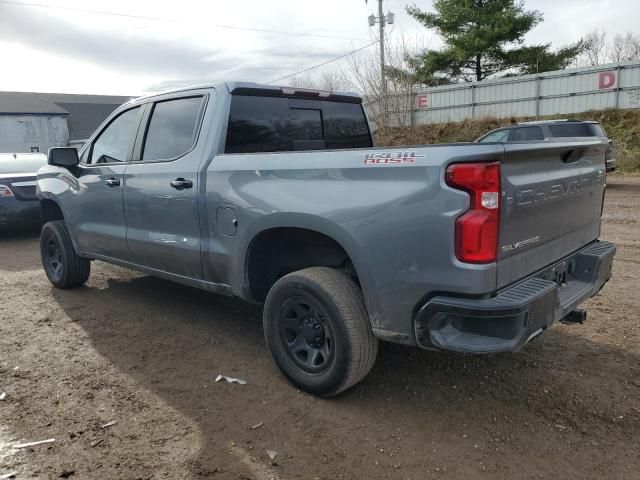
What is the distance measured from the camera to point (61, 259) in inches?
225

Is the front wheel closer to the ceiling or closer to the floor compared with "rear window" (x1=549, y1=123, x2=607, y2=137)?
closer to the floor

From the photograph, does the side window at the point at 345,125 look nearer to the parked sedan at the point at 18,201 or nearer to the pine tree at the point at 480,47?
the parked sedan at the point at 18,201

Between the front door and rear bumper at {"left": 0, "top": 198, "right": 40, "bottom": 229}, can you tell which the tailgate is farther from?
rear bumper at {"left": 0, "top": 198, "right": 40, "bottom": 229}

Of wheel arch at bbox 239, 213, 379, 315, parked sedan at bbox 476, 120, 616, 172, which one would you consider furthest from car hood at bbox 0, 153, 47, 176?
parked sedan at bbox 476, 120, 616, 172

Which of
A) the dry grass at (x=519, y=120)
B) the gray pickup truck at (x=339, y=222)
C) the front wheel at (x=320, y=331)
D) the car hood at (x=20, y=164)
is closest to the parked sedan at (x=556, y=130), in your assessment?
the dry grass at (x=519, y=120)

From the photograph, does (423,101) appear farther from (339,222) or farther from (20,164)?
(339,222)

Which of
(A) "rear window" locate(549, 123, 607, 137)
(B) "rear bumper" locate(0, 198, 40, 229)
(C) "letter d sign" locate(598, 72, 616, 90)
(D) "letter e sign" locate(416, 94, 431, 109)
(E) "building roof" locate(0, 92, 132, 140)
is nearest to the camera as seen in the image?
(B) "rear bumper" locate(0, 198, 40, 229)

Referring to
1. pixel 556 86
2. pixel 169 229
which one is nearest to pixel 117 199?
pixel 169 229

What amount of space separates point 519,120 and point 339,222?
23.5 metres

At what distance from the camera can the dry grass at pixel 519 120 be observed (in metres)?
19.3

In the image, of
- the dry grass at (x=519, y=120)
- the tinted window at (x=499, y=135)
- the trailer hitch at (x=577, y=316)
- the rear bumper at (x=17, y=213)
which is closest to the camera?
the trailer hitch at (x=577, y=316)

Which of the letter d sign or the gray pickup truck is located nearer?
the gray pickup truck

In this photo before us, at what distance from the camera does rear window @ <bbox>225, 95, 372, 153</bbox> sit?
3.94 m

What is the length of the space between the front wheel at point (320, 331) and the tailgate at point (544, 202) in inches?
33.3
